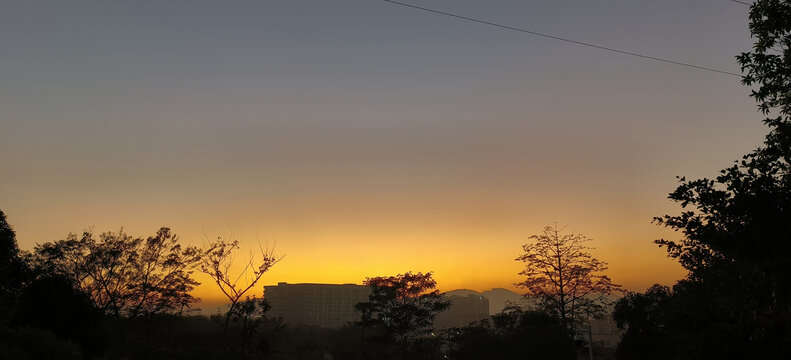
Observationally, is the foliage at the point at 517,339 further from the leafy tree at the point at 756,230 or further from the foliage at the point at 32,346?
the foliage at the point at 32,346

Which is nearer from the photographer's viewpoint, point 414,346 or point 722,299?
point 722,299

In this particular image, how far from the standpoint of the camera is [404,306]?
44.0 m

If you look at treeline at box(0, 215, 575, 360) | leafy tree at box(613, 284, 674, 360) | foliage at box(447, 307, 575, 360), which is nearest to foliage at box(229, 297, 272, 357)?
treeline at box(0, 215, 575, 360)

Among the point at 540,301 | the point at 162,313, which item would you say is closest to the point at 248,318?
the point at 162,313

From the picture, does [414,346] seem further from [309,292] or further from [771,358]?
[309,292]

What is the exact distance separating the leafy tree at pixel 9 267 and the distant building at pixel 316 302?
14573 cm

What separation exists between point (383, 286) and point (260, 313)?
12.2m

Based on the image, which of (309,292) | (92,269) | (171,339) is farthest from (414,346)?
(309,292)

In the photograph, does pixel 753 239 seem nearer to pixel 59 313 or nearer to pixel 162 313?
pixel 59 313

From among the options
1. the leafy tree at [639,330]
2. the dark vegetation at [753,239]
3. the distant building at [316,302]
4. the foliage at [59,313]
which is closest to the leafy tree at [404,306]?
the leafy tree at [639,330]

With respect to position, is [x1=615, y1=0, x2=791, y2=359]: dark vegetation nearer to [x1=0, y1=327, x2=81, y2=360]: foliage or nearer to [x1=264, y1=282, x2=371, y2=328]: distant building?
[x1=0, y1=327, x2=81, y2=360]: foliage

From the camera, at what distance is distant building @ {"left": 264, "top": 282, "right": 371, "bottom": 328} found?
177750 millimetres

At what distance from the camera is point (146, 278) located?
38.3 metres

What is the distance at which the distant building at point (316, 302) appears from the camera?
583 feet
